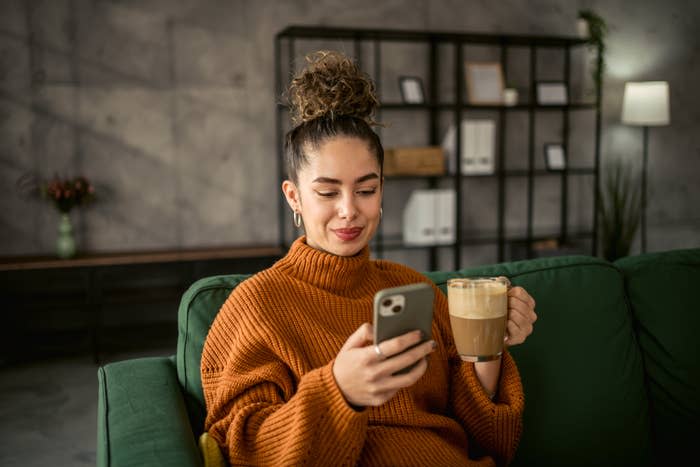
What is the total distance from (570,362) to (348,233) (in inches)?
27.7

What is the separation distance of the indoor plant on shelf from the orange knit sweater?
2997 mm

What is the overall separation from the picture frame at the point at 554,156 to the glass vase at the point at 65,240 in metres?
3.41

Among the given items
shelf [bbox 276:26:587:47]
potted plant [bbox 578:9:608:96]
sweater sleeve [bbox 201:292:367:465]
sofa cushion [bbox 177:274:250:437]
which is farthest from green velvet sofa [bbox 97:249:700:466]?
potted plant [bbox 578:9:608:96]

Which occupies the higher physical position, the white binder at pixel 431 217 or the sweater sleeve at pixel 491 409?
the white binder at pixel 431 217

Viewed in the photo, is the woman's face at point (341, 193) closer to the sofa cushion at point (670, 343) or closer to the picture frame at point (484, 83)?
the sofa cushion at point (670, 343)

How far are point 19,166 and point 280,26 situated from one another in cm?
192

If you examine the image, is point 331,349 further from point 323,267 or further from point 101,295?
point 101,295

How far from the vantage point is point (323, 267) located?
136 centimetres

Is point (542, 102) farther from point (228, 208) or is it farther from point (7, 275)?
point (7, 275)

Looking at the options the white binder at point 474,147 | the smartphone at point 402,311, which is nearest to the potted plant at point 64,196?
the white binder at point 474,147

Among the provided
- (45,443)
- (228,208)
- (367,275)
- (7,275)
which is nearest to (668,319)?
(367,275)

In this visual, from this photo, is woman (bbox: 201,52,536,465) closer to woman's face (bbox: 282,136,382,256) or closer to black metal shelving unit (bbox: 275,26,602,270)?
woman's face (bbox: 282,136,382,256)

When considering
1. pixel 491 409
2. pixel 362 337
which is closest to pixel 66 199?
pixel 491 409

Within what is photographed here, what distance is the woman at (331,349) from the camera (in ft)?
3.61
